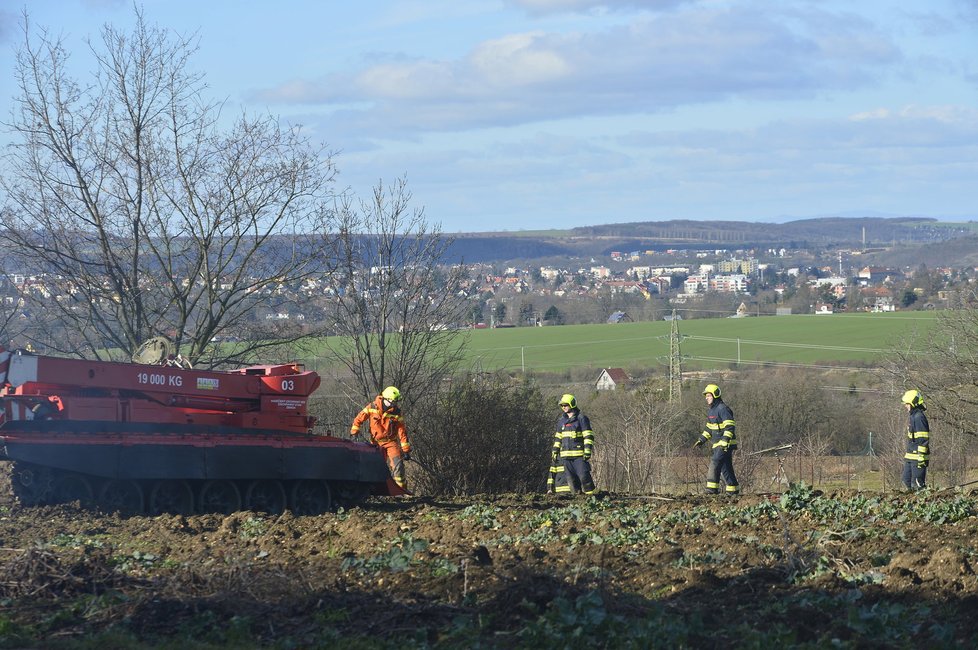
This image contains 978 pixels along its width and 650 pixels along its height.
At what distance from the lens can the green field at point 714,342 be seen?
2270 inches

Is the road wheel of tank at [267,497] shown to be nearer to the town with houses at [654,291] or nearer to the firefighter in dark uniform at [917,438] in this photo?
the town with houses at [654,291]

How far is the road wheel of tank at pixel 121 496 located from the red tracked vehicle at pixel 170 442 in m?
0.01

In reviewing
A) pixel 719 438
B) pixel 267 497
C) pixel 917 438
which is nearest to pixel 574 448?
pixel 719 438

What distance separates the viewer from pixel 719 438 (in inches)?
639

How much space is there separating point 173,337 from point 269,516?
33.5ft

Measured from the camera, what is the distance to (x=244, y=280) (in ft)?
76.8

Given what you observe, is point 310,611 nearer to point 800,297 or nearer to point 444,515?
point 444,515

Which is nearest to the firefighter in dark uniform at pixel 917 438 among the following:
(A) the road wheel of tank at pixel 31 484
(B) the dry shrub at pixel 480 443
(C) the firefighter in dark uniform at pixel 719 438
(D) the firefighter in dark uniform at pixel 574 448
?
(C) the firefighter in dark uniform at pixel 719 438

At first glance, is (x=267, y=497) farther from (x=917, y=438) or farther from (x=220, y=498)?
(x=917, y=438)

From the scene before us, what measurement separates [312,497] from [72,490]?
3222 millimetres

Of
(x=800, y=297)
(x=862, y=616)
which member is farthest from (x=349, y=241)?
(x=800, y=297)

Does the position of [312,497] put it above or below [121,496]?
below

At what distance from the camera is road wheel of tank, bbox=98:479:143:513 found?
14.0 meters

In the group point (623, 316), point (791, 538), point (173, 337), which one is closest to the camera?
point (791, 538)
